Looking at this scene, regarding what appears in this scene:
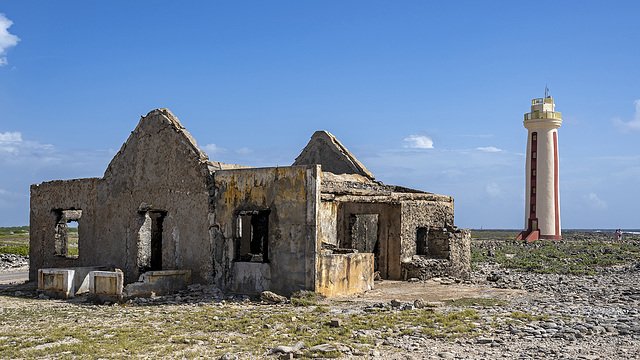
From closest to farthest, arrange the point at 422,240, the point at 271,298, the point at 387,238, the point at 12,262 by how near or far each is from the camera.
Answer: the point at 271,298 < the point at 387,238 < the point at 422,240 < the point at 12,262

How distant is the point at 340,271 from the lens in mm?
12898

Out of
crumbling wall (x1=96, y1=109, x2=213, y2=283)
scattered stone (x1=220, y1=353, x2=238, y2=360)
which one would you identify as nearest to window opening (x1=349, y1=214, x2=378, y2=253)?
crumbling wall (x1=96, y1=109, x2=213, y2=283)

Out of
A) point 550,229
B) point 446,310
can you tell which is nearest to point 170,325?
point 446,310

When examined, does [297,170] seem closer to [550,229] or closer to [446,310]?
[446,310]

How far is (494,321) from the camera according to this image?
9.56 m

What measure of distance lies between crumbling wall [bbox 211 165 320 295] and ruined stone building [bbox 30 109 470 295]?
0.02 meters

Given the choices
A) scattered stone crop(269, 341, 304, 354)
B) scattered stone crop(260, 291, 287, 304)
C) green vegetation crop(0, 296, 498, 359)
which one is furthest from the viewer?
scattered stone crop(260, 291, 287, 304)

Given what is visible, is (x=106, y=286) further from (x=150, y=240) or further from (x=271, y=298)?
(x=271, y=298)

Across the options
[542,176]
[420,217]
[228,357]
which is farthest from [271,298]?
[542,176]

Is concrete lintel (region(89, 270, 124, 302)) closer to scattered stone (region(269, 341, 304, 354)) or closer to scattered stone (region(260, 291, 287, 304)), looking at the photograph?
scattered stone (region(260, 291, 287, 304))

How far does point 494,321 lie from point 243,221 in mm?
10286

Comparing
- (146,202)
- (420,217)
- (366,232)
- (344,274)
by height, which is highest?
(146,202)

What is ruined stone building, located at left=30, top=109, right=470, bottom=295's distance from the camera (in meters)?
12.6

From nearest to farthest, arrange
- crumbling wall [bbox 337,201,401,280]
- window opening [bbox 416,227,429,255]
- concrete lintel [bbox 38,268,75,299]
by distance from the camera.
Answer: concrete lintel [bbox 38,268,75,299]
crumbling wall [bbox 337,201,401,280]
window opening [bbox 416,227,429,255]
